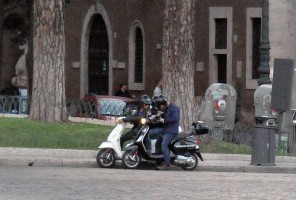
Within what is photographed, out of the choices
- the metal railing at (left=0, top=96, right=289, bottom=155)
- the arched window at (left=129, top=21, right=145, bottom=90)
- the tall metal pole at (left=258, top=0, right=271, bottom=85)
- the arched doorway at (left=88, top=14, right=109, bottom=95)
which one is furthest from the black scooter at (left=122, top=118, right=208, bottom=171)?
the arched doorway at (left=88, top=14, right=109, bottom=95)

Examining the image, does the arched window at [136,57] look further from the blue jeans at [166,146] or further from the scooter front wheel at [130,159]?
the scooter front wheel at [130,159]

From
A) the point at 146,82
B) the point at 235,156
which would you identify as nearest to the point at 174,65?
the point at 235,156

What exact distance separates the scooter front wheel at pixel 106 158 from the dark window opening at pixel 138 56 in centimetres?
2293

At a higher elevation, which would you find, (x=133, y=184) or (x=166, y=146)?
(x=166, y=146)

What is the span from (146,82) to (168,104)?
71.0ft

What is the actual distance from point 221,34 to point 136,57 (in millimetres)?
5936

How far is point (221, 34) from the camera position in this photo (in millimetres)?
42094

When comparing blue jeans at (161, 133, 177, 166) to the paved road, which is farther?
blue jeans at (161, 133, 177, 166)

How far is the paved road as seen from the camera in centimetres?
1692

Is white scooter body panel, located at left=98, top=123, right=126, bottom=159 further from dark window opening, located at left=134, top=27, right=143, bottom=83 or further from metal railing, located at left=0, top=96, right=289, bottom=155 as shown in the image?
dark window opening, located at left=134, top=27, right=143, bottom=83

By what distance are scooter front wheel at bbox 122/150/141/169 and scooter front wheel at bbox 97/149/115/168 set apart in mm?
304

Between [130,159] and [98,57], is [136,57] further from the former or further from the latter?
[130,159]

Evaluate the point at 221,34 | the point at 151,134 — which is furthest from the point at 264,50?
the point at 221,34

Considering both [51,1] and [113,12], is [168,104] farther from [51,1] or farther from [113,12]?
[113,12]
